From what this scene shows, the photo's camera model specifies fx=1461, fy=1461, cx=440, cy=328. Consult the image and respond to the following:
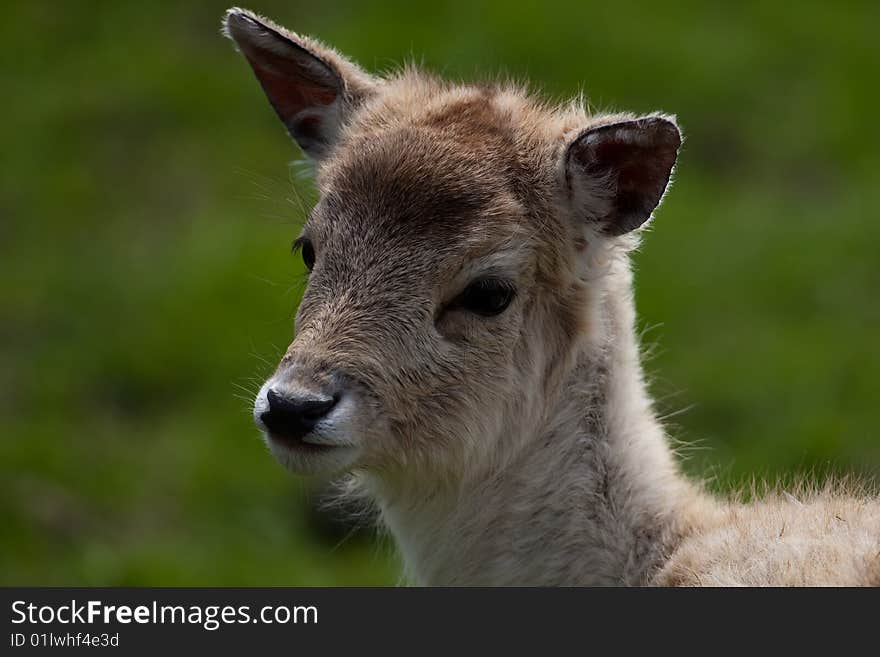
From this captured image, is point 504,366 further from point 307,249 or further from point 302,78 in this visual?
point 302,78

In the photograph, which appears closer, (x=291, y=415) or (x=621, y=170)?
(x=291, y=415)

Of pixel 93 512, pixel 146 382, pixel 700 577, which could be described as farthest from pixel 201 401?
pixel 700 577

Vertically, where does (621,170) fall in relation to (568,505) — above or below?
above

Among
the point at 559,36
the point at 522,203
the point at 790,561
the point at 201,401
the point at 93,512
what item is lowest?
the point at 790,561

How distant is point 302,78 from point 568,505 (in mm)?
2596

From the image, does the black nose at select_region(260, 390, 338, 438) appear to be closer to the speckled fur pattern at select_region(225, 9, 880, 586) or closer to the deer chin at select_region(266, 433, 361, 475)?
the deer chin at select_region(266, 433, 361, 475)

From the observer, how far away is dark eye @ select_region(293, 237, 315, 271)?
6.73 m

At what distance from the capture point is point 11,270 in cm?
1348

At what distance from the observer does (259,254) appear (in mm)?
13203

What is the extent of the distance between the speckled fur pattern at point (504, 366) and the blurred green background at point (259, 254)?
1.36m

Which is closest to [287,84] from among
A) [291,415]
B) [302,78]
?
[302,78]

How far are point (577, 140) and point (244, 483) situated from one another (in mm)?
5534

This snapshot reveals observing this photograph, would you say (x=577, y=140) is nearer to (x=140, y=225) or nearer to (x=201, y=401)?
(x=201, y=401)

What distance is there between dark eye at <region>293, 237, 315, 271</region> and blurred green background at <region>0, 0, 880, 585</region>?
874mm
